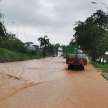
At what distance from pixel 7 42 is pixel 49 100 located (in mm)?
109576

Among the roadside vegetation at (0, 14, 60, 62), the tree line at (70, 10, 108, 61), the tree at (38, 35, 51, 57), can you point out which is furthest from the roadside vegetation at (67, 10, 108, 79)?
the tree at (38, 35, 51, 57)

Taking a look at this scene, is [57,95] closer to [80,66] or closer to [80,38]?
[80,66]

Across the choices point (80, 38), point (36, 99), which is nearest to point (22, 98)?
point (36, 99)

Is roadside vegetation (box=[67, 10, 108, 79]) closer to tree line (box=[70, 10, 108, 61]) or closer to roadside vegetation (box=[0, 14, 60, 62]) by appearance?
tree line (box=[70, 10, 108, 61])

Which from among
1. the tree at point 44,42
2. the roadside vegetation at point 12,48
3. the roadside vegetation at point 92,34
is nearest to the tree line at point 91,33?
the roadside vegetation at point 92,34

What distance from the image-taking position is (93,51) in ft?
293

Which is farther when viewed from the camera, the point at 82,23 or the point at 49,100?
the point at 82,23

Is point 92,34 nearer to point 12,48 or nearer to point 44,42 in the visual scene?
point 12,48

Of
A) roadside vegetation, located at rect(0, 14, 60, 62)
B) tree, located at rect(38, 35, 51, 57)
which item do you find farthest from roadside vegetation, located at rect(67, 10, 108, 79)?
tree, located at rect(38, 35, 51, 57)

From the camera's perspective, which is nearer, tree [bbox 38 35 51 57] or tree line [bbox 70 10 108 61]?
tree line [bbox 70 10 108 61]

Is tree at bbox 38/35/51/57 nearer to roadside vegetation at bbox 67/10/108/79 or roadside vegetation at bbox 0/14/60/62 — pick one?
roadside vegetation at bbox 0/14/60/62

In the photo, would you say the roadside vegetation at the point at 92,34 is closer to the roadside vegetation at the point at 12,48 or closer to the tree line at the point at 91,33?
the tree line at the point at 91,33

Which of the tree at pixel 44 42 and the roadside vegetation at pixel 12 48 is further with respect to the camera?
the tree at pixel 44 42

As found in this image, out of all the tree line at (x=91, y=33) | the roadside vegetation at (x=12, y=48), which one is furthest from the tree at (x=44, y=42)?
the tree line at (x=91, y=33)
